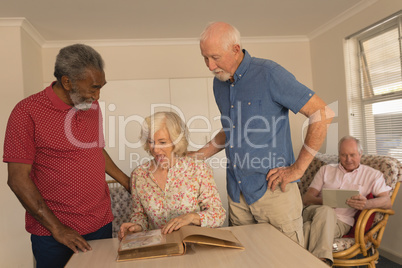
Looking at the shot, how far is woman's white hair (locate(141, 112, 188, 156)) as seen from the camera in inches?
72.2

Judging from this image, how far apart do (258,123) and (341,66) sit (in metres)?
3.55

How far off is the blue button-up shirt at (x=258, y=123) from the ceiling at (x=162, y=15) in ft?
7.99

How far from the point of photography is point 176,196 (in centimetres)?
177

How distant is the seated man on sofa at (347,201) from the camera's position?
2796mm

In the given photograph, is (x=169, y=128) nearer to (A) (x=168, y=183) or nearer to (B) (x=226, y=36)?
(A) (x=168, y=183)

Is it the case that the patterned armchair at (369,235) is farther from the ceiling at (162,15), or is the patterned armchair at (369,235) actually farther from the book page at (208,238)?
the ceiling at (162,15)

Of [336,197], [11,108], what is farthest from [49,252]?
[11,108]

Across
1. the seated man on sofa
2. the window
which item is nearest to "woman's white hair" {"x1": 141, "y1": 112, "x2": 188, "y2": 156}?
the seated man on sofa

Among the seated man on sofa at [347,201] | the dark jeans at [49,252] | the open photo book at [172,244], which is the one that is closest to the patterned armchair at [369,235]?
the seated man on sofa at [347,201]

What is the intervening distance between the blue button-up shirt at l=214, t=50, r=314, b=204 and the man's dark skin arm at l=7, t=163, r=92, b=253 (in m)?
0.79

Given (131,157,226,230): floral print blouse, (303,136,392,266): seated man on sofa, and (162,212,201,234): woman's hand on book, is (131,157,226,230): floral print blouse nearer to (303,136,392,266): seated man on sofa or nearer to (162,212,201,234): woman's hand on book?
(162,212,201,234): woman's hand on book

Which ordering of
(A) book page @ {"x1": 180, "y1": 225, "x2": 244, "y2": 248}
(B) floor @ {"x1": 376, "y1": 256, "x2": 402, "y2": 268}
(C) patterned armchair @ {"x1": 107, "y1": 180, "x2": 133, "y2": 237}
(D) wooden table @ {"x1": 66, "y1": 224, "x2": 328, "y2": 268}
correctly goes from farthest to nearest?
(B) floor @ {"x1": 376, "y1": 256, "x2": 402, "y2": 268} < (C) patterned armchair @ {"x1": 107, "y1": 180, "x2": 133, "y2": 237} < (A) book page @ {"x1": 180, "y1": 225, "x2": 244, "y2": 248} < (D) wooden table @ {"x1": 66, "y1": 224, "x2": 328, "y2": 268}

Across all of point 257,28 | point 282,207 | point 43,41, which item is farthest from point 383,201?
point 43,41

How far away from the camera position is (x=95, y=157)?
1.77 metres
